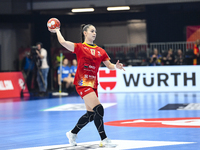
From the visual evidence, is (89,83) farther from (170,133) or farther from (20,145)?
(170,133)

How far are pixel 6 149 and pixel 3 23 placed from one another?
17510 millimetres

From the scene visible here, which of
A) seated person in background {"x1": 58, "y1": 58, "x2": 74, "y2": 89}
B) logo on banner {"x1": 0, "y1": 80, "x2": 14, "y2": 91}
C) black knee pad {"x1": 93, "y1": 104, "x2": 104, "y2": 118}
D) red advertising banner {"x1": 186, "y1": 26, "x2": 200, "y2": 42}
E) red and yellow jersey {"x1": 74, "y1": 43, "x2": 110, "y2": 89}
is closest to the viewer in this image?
black knee pad {"x1": 93, "y1": 104, "x2": 104, "y2": 118}

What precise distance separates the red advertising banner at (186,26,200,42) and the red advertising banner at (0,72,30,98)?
11293 mm

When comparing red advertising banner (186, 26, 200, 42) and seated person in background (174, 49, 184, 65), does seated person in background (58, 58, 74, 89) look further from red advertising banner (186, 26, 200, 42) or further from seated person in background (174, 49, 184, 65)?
red advertising banner (186, 26, 200, 42)

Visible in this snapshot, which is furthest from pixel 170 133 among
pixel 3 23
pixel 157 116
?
pixel 3 23

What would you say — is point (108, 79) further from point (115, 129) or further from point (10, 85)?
point (115, 129)

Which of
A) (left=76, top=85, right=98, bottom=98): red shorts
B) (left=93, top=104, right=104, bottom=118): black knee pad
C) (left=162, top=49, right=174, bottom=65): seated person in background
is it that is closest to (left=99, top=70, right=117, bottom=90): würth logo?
(left=162, top=49, right=174, bottom=65): seated person in background

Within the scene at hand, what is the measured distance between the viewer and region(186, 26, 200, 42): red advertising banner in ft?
75.1

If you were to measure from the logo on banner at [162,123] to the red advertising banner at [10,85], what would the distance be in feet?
30.3

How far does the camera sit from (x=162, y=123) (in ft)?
25.2

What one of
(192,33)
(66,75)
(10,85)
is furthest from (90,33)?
(192,33)

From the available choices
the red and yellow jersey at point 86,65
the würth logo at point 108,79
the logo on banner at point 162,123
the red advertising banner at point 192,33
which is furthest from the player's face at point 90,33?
the red advertising banner at point 192,33

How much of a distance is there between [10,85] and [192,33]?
1213 centimetres

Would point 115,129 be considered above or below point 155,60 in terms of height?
below
